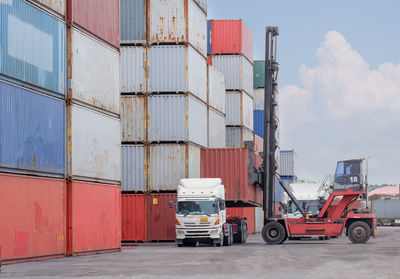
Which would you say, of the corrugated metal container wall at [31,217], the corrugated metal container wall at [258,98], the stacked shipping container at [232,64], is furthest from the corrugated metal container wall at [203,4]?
the corrugated metal container wall at [258,98]

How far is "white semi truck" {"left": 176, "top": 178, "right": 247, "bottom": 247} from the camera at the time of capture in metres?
37.2

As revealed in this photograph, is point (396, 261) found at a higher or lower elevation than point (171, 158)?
lower

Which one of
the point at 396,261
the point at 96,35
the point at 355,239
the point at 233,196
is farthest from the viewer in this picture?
the point at 233,196

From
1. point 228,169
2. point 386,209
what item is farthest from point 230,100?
point 386,209

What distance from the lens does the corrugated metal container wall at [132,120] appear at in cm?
4303

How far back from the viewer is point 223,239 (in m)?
39.4

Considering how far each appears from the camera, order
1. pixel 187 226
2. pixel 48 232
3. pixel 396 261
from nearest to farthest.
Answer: pixel 396 261 → pixel 48 232 → pixel 187 226

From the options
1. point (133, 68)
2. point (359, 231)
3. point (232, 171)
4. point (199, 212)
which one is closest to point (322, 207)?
point (359, 231)

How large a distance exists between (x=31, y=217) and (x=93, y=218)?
16.6ft

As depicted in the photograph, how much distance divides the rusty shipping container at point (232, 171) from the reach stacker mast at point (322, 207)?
988 mm

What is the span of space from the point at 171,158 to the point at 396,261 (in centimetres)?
1980

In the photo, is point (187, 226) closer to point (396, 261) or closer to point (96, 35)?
point (96, 35)

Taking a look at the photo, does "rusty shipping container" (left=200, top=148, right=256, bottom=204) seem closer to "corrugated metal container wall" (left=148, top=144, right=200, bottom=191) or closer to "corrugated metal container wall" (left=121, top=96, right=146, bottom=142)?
"corrugated metal container wall" (left=148, top=144, right=200, bottom=191)

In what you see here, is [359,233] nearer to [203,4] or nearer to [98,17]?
[203,4]
